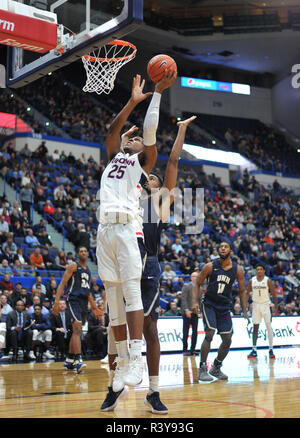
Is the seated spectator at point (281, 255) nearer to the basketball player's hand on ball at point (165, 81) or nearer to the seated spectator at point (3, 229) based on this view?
the seated spectator at point (3, 229)

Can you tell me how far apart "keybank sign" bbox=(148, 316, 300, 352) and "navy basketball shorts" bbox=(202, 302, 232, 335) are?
524 cm

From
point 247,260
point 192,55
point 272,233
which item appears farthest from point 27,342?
point 192,55

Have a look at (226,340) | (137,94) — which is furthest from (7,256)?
(137,94)

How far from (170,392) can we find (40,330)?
6.50 metres

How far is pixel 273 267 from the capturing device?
2414cm

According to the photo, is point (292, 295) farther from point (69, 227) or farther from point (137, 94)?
point (137, 94)

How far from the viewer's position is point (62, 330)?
1306 centimetres

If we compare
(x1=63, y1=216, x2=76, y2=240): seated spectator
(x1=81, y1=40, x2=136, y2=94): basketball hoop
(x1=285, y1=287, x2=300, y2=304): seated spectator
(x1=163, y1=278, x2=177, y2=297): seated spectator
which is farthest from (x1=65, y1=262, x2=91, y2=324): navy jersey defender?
(x1=285, y1=287, x2=300, y2=304): seated spectator

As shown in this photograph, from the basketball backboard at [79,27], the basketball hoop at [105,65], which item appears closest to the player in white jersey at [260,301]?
the basketball hoop at [105,65]

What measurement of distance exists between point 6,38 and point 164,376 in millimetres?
5586

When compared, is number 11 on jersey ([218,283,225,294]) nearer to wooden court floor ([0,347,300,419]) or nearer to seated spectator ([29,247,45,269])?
wooden court floor ([0,347,300,419])

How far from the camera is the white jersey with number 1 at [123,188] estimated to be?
533 centimetres
